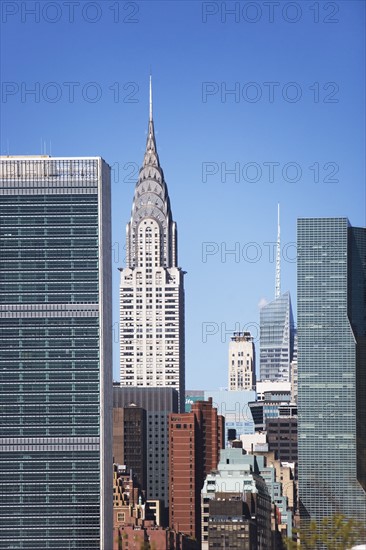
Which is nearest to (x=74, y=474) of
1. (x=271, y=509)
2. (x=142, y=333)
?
(x=271, y=509)

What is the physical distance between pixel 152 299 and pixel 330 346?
4684cm

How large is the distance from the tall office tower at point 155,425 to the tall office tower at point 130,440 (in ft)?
0.51

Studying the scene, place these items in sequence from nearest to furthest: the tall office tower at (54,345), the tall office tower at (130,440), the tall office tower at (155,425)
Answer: the tall office tower at (54,345)
the tall office tower at (155,425)
the tall office tower at (130,440)

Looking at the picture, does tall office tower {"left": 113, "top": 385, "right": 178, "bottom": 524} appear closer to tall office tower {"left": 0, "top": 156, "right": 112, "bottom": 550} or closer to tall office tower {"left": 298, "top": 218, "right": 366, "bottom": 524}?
tall office tower {"left": 298, "top": 218, "right": 366, "bottom": 524}

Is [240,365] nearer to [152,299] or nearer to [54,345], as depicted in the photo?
[152,299]

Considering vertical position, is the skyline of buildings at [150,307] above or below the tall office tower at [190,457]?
above

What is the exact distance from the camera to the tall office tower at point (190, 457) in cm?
10131

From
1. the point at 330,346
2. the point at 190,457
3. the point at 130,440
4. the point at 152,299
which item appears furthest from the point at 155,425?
the point at 152,299

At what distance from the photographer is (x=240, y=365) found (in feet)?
606

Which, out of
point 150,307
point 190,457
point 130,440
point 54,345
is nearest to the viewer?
point 54,345

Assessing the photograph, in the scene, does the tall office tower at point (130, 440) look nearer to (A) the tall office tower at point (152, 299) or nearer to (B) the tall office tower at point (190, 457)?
(B) the tall office tower at point (190, 457)

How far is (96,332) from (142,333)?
70.6m

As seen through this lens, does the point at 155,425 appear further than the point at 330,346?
Yes

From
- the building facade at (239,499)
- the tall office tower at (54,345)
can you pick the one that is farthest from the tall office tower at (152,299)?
the tall office tower at (54,345)
